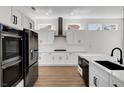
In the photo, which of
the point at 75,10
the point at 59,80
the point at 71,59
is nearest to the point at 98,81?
the point at 59,80

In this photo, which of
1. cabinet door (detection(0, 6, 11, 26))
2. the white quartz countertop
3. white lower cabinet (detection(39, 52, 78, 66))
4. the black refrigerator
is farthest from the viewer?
white lower cabinet (detection(39, 52, 78, 66))

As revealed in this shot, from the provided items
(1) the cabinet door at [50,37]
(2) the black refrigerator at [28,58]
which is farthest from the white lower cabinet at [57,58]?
(2) the black refrigerator at [28,58]

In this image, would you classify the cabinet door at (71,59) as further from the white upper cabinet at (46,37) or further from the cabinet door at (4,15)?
the cabinet door at (4,15)

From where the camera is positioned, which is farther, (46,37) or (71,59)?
(46,37)

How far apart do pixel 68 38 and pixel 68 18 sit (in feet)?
3.75

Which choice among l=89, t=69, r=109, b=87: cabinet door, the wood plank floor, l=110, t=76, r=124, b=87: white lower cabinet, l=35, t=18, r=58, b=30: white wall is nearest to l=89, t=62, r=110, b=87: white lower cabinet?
l=89, t=69, r=109, b=87: cabinet door

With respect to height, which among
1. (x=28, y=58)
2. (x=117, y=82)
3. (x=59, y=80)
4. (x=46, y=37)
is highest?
(x=46, y=37)

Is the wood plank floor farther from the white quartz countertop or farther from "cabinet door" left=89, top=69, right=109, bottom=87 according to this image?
"cabinet door" left=89, top=69, right=109, bottom=87

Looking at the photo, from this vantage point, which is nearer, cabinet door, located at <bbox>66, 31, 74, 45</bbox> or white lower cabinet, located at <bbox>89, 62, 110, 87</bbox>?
white lower cabinet, located at <bbox>89, 62, 110, 87</bbox>

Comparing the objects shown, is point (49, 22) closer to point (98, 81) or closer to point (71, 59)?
point (71, 59)

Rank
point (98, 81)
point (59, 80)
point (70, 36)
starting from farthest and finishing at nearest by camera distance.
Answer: point (70, 36) → point (59, 80) → point (98, 81)

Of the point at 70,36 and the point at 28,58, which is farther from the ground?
the point at 70,36
